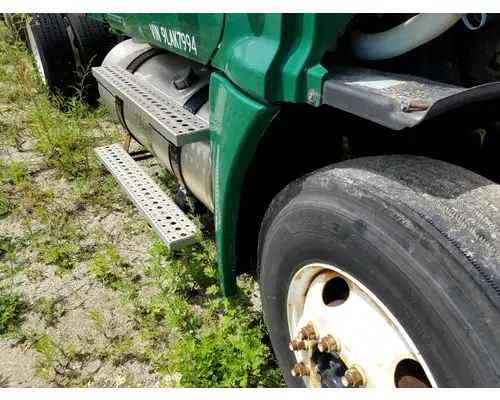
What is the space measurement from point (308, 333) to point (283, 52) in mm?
773

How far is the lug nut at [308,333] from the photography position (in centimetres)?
129

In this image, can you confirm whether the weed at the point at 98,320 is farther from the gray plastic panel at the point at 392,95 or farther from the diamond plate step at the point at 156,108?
the gray plastic panel at the point at 392,95

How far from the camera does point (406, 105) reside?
0.89m

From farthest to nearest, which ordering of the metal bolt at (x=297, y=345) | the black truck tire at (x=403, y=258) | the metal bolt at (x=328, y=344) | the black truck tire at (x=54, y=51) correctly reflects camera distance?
the black truck tire at (x=54, y=51) < the metal bolt at (x=297, y=345) < the metal bolt at (x=328, y=344) < the black truck tire at (x=403, y=258)

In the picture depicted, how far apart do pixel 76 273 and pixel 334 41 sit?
195 cm

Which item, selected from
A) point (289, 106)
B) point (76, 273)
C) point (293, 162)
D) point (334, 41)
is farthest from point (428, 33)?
A: point (76, 273)

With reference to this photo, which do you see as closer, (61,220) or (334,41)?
(334,41)

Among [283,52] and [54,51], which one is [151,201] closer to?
[283,52]

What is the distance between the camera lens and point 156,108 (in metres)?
2.13

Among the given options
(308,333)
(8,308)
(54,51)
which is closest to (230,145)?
(308,333)

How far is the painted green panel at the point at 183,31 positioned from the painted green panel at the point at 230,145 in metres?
0.17

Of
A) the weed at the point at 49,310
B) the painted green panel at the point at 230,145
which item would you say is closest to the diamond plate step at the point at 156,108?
the painted green panel at the point at 230,145

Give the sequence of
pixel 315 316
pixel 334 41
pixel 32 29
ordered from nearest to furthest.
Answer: pixel 334 41
pixel 315 316
pixel 32 29

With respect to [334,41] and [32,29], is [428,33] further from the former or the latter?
[32,29]
